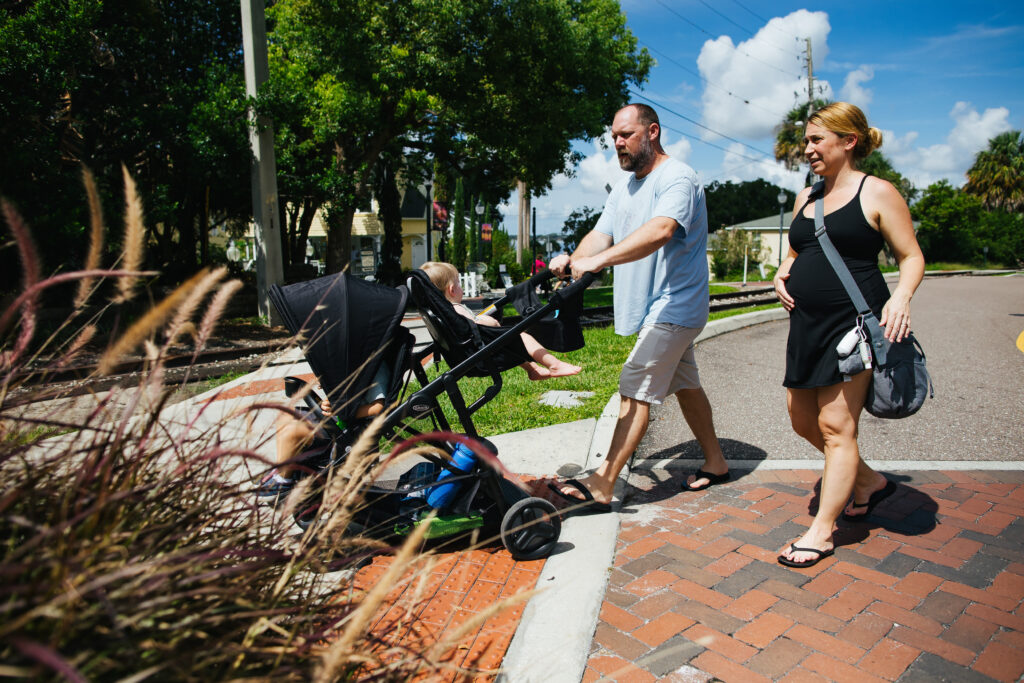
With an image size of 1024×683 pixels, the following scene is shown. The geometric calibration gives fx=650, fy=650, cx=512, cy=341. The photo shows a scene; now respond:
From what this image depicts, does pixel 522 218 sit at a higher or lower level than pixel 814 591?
higher

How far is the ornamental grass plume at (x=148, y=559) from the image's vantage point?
1037 millimetres

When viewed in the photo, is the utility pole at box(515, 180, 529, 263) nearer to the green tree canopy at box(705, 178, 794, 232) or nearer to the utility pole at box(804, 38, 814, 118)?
the utility pole at box(804, 38, 814, 118)

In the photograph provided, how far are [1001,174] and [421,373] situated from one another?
74.4 metres

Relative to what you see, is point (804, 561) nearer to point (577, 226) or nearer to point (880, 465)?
point (880, 465)

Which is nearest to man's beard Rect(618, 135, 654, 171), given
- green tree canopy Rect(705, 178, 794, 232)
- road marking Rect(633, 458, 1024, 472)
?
road marking Rect(633, 458, 1024, 472)

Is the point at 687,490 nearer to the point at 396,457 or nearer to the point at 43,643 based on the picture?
the point at 396,457

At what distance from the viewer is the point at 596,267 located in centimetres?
333

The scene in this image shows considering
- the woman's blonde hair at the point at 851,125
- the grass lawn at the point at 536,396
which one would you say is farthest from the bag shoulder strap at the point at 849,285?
the grass lawn at the point at 536,396

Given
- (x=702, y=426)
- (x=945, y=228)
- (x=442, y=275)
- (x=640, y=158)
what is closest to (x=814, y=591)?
(x=702, y=426)

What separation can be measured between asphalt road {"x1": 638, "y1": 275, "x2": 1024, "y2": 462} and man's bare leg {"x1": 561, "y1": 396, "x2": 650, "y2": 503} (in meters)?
1.20

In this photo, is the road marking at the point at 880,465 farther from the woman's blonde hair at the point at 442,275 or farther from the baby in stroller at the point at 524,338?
the woman's blonde hair at the point at 442,275

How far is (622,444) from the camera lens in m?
3.62

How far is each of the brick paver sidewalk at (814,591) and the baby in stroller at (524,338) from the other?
36.4 inches

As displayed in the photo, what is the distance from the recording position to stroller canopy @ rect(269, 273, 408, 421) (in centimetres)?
287
